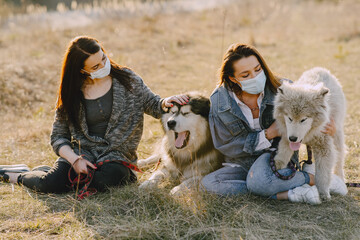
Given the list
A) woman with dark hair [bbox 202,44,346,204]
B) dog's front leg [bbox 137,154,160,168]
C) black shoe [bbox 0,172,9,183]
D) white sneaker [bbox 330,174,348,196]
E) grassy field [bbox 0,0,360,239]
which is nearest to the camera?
grassy field [bbox 0,0,360,239]

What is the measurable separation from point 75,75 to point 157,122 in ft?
7.90

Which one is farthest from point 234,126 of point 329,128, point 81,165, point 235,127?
point 81,165

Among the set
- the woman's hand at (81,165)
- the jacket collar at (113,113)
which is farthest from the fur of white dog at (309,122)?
the woman's hand at (81,165)

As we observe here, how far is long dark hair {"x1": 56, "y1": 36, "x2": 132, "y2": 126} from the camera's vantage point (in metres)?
3.32

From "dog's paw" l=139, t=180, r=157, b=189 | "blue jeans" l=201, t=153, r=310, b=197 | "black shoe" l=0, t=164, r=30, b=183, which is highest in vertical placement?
"blue jeans" l=201, t=153, r=310, b=197

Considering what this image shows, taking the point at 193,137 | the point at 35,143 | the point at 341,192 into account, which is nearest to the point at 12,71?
the point at 35,143

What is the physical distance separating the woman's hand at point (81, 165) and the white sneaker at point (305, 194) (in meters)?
1.89

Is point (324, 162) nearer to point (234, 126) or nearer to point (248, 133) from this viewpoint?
point (248, 133)

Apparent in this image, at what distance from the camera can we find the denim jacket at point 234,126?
3.26 m

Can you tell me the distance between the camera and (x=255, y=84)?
3.21 metres

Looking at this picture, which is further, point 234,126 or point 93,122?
point 93,122

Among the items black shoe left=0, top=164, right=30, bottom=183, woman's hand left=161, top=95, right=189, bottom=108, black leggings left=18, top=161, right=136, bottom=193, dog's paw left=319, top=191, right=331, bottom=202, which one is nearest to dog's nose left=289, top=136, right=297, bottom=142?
dog's paw left=319, top=191, right=331, bottom=202

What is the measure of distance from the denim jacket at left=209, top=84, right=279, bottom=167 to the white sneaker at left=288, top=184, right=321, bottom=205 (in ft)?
→ 1.53

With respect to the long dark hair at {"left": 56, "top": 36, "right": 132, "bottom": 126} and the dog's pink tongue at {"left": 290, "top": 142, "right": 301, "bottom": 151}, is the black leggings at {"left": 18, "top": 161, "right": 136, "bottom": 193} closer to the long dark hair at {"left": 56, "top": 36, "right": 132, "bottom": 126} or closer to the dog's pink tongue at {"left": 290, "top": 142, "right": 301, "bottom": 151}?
the long dark hair at {"left": 56, "top": 36, "right": 132, "bottom": 126}
